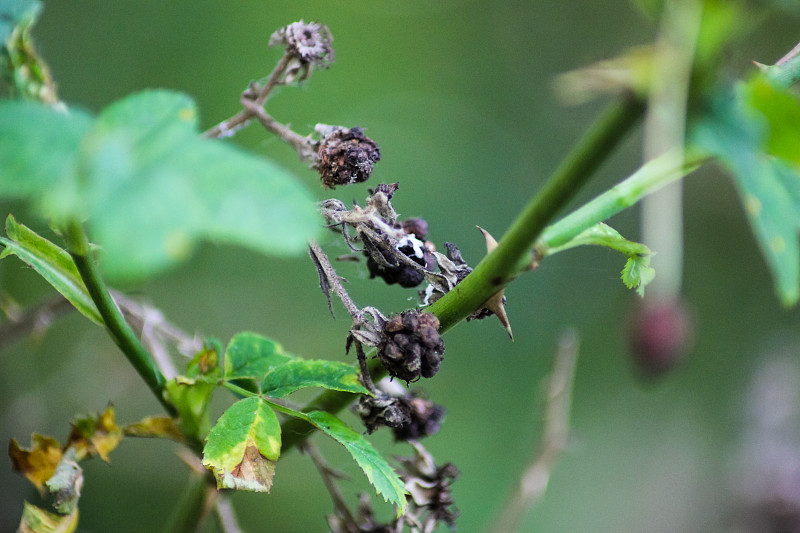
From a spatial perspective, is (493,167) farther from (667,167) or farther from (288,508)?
(667,167)

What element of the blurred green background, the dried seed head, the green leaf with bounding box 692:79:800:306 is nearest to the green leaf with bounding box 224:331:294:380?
the dried seed head

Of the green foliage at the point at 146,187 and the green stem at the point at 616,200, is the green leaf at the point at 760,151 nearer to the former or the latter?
the green stem at the point at 616,200

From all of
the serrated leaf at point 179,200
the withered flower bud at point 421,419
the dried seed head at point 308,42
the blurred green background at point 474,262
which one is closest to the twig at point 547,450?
the withered flower bud at point 421,419

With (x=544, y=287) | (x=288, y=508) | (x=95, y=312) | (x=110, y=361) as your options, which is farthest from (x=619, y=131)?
(x=544, y=287)

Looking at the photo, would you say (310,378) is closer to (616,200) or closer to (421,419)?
(421,419)

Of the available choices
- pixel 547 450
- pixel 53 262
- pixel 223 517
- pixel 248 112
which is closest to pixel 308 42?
pixel 248 112
